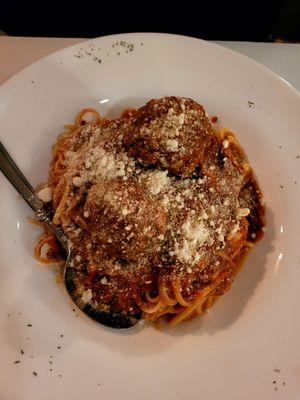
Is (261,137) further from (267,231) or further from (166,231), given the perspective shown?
(166,231)

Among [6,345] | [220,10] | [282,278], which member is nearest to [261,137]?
[282,278]

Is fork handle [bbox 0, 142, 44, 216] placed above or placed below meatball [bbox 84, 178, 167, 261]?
below

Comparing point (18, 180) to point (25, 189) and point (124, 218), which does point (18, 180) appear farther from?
point (124, 218)

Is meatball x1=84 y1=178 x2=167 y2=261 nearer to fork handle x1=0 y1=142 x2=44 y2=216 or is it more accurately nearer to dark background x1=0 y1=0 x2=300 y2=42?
fork handle x1=0 y1=142 x2=44 y2=216

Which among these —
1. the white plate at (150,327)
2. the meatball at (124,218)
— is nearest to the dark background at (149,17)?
the white plate at (150,327)

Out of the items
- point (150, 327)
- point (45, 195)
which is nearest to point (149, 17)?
point (45, 195)

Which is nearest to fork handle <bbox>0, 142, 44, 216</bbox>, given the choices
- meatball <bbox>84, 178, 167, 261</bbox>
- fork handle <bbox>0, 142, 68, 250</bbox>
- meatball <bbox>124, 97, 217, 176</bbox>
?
fork handle <bbox>0, 142, 68, 250</bbox>

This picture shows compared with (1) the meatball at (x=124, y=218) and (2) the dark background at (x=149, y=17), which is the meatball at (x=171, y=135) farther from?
(2) the dark background at (x=149, y=17)
